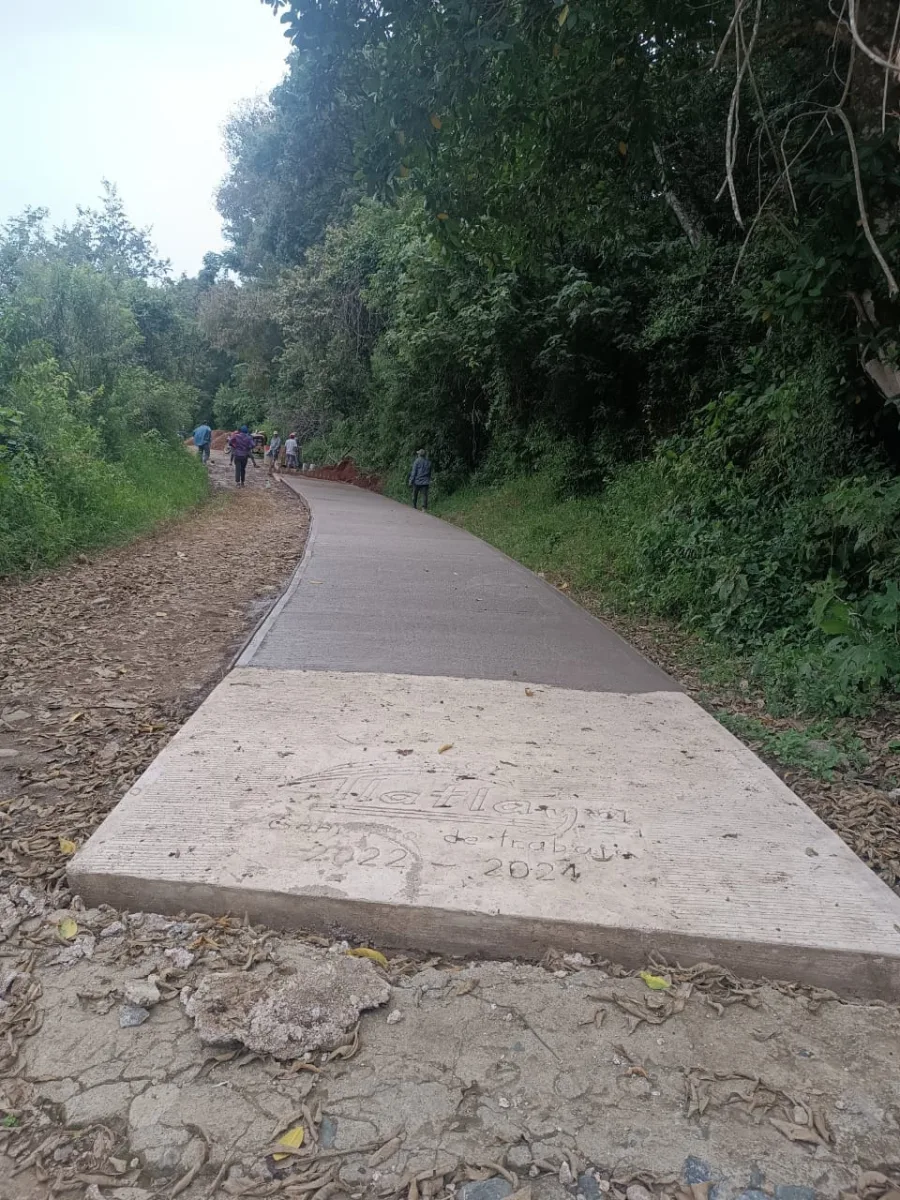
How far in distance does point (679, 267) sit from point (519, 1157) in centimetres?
1236

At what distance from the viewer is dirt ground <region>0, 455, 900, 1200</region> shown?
1.93 meters

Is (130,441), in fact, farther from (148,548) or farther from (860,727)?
(860,727)

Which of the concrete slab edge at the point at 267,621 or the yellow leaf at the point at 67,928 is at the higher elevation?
the concrete slab edge at the point at 267,621

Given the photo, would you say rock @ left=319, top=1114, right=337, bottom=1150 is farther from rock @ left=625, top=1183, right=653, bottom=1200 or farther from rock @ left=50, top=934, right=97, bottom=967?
rock @ left=50, top=934, right=97, bottom=967

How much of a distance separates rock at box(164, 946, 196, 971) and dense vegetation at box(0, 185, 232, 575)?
22.0 feet

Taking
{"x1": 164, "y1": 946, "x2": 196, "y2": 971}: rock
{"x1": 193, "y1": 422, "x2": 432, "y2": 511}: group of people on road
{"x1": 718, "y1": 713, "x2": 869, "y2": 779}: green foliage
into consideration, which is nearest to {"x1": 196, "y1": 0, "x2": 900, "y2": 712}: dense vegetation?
{"x1": 718, "y1": 713, "x2": 869, "y2": 779}: green foliage

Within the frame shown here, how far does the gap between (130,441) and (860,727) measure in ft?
51.2

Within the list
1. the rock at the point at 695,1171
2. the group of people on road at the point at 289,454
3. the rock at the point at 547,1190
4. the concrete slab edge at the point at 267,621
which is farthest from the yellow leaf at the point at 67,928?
the group of people on road at the point at 289,454

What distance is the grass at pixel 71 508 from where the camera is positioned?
8656 mm

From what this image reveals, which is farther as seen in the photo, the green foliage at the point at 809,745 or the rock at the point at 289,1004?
the green foliage at the point at 809,745

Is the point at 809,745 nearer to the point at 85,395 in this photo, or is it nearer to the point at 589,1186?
the point at 589,1186

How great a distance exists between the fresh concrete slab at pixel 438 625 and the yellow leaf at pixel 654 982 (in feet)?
9.35

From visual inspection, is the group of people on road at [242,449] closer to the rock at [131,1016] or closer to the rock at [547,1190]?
the rock at [131,1016]

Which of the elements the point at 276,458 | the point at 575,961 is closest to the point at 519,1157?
the point at 575,961
